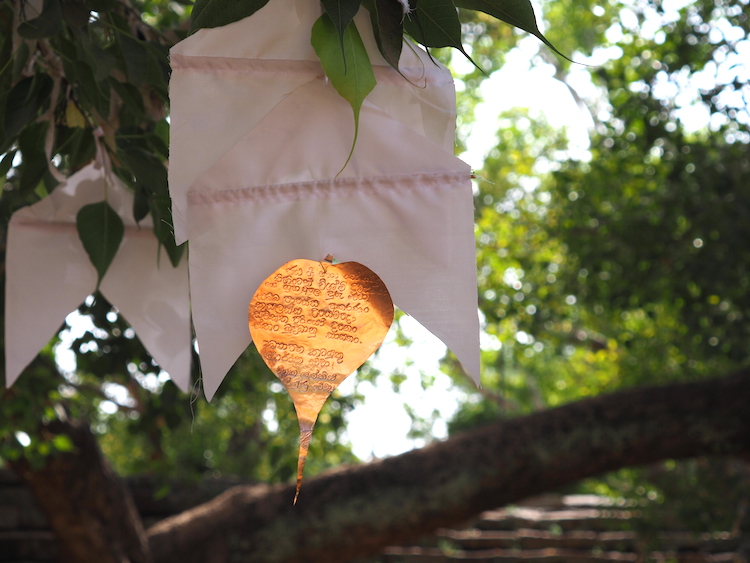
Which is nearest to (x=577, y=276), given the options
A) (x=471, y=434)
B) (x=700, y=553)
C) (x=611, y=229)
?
(x=611, y=229)

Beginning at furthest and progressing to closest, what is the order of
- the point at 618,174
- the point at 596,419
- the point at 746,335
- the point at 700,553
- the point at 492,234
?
the point at 700,553, the point at 492,234, the point at 618,174, the point at 746,335, the point at 596,419

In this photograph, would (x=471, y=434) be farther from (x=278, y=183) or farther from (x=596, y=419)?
(x=278, y=183)

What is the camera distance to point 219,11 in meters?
0.71

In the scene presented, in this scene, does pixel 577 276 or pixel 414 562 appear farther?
pixel 414 562

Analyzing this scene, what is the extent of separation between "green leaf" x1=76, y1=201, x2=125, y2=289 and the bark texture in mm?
2139

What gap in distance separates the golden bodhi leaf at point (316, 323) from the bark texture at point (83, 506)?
261 cm

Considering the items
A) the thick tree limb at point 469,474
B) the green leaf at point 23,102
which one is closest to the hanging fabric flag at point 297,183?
the green leaf at point 23,102

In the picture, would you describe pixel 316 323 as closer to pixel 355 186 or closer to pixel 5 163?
pixel 355 186

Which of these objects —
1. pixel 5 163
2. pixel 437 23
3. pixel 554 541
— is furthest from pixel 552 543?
pixel 437 23

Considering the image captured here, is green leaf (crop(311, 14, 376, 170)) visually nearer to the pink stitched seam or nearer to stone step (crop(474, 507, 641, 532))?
the pink stitched seam

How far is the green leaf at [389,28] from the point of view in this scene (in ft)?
2.40

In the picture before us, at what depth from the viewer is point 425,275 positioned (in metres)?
0.76

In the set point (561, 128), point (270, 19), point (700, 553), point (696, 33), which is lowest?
point (700, 553)

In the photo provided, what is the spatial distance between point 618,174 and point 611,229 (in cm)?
46
